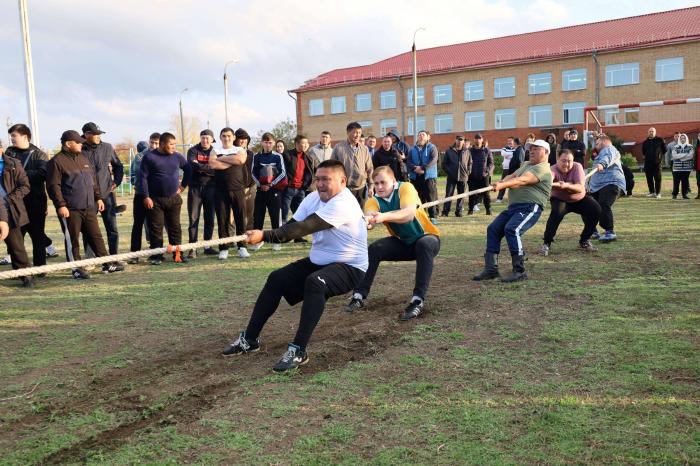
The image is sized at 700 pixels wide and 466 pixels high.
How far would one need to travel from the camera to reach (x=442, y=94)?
166 feet

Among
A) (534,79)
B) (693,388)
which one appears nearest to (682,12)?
(534,79)

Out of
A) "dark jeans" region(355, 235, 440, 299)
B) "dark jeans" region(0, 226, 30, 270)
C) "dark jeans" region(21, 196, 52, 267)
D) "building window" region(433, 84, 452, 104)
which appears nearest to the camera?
"dark jeans" region(355, 235, 440, 299)

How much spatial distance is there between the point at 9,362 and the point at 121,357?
91 cm

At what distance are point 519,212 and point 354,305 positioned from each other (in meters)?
2.83

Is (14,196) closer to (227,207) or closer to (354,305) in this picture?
(227,207)

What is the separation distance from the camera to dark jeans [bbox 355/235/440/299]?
6605 mm

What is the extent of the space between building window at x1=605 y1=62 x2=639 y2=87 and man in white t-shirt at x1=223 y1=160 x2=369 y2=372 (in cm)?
4316

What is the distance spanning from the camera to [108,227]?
1022 cm

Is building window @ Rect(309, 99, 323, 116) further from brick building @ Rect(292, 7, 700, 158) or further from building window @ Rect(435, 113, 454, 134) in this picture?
building window @ Rect(435, 113, 454, 134)

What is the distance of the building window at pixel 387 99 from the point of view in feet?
172

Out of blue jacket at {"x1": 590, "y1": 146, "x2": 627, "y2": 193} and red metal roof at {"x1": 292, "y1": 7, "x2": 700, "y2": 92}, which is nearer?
blue jacket at {"x1": 590, "y1": 146, "x2": 627, "y2": 193}

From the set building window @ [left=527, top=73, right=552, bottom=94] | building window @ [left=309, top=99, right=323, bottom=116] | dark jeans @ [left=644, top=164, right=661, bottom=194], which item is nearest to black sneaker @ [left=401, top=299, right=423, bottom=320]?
dark jeans @ [left=644, top=164, right=661, bottom=194]

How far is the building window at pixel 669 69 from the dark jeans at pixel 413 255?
41.4 meters

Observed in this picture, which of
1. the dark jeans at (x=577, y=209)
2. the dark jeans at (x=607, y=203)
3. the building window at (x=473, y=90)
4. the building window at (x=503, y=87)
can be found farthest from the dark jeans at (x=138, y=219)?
the building window at (x=473, y=90)
